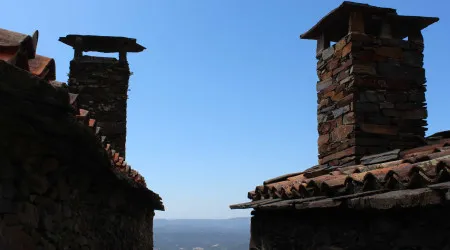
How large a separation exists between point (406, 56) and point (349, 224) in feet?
10.8

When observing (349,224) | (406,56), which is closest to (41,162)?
(349,224)

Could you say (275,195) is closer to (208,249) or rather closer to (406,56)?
(406,56)

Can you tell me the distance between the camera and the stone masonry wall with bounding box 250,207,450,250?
3336 mm

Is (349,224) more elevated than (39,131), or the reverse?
(39,131)

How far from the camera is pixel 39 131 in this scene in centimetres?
317

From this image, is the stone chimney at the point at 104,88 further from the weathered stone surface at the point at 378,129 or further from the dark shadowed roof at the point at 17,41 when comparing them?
the dark shadowed roof at the point at 17,41

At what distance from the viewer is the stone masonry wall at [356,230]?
3.34m

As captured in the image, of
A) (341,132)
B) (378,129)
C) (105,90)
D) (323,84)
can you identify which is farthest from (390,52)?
(105,90)

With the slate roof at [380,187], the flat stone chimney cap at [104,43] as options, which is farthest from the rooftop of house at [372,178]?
the flat stone chimney cap at [104,43]

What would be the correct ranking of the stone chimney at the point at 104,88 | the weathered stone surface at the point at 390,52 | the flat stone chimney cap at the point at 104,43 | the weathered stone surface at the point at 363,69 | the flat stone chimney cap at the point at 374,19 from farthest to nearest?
the flat stone chimney cap at the point at 104,43, the stone chimney at the point at 104,88, the flat stone chimney cap at the point at 374,19, the weathered stone surface at the point at 390,52, the weathered stone surface at the point at 363,69

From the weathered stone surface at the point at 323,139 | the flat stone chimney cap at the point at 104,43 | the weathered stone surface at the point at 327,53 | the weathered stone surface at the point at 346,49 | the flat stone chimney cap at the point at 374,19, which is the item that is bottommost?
the weathered stone surface at the point at 323,139

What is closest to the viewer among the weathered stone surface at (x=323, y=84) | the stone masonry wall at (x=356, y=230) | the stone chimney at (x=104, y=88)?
the stone masonry wall at (x=356, y=230)

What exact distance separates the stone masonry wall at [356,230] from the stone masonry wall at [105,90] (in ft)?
14.0

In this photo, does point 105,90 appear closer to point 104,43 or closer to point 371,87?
point 104,43
